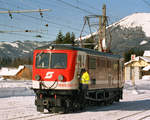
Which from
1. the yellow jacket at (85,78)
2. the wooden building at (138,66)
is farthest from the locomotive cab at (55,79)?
the wooden building at (138,66)

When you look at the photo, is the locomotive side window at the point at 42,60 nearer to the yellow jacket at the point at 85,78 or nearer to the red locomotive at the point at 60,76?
the red locomotive at the point at 60,76

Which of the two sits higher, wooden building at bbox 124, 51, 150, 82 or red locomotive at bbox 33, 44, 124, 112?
wooden building at bbox 124, 51, 150, 82

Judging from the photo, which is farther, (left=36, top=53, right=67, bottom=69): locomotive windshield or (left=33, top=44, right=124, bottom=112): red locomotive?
(left=36, top=53, right=67, bottom=69): locomotive windshield

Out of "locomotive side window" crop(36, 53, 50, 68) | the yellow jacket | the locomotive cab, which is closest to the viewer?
the locomotive cab

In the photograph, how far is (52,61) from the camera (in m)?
14.6

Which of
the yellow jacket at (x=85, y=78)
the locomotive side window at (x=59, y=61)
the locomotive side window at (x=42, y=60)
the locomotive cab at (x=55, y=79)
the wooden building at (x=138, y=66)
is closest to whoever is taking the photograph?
the locomotive cab at (x=55, y=79)

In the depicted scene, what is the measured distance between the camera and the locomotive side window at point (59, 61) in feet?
47.1

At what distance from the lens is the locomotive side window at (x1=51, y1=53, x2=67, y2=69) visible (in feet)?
47.1

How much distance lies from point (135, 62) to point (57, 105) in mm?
54140

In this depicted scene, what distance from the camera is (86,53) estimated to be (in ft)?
50.8

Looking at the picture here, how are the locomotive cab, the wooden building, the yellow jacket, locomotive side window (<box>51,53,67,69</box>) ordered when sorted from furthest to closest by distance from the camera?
the wooden building < the yellow jacket < locomotive side window (<box>51,53,67,69</box>) < the locomotive cab

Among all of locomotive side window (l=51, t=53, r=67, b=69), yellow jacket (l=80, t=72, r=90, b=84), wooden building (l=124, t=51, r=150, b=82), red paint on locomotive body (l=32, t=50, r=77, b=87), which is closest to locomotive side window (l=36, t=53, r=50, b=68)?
red paint on locomotive body (l=32, t=50, r=77, b=87)

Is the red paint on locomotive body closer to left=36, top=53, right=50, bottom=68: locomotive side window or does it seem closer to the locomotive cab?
the locomotive cab

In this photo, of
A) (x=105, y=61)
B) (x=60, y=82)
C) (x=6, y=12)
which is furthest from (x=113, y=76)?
(x=6, y=12)
